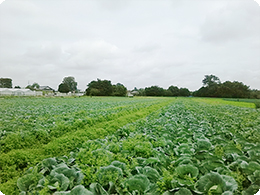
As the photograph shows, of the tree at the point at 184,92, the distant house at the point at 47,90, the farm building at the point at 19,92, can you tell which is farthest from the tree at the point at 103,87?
the tree at the point at 184,92

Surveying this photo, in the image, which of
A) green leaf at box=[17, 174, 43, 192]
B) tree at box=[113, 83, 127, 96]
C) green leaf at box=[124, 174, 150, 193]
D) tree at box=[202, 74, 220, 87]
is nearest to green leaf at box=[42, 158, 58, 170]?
green leaf at box=[17, 174, 43, 192]

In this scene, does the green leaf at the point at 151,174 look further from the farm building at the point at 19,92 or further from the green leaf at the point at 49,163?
the farm building at the point at 19,92

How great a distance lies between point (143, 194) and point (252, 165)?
195cm

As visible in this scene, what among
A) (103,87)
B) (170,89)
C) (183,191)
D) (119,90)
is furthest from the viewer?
(170,89)

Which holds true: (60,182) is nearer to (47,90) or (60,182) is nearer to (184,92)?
(47,90)

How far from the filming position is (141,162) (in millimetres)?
3547

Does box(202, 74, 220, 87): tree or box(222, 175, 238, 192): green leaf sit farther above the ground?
box(202, 74, 220, 87): tree

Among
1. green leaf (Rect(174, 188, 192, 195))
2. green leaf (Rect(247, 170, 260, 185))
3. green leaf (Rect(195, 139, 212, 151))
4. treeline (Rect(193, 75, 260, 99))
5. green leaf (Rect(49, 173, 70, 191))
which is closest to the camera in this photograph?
green leaf (Rect(174, 188, 192, 195))

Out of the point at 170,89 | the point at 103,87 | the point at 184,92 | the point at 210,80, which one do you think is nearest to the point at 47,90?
the point at 103,87

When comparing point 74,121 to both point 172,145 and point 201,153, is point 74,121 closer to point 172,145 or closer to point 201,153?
point 172,145

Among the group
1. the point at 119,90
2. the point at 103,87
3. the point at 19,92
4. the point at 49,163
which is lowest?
the point at 49,163

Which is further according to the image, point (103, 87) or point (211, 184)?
point (103, 87)

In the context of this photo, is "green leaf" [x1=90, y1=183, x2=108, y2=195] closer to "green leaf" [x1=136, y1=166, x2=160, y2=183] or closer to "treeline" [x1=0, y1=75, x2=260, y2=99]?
"green leaf" [x1=136, y1=166, x2=160, y2=183]

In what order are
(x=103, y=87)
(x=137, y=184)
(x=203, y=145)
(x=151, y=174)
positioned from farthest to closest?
(x=103, y=87) → (x=203, y=145) → (x=151, y=174) → (x=137, y=184)
